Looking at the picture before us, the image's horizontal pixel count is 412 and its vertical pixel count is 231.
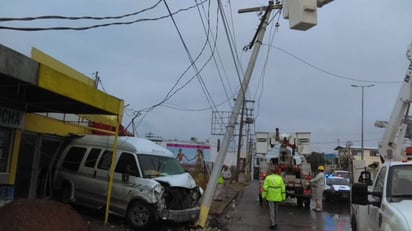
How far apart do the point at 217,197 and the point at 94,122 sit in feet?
23.5

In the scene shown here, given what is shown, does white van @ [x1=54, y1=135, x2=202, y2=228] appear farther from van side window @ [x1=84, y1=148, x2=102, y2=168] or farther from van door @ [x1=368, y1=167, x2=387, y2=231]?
van door @ [x1=368, y1=167, x2=387, y2=231]

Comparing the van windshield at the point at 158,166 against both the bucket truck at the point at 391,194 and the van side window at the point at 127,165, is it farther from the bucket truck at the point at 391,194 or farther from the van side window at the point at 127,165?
the bucket truck at the point at 391,194

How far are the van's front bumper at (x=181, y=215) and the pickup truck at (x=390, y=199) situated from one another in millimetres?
5607

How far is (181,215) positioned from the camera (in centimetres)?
1254

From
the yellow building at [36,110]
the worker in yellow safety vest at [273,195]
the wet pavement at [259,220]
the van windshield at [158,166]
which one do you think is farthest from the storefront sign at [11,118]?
the worker in yellow safety vest at [273,195]

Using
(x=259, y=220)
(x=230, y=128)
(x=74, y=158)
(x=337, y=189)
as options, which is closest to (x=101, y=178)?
(x=74, y=158)

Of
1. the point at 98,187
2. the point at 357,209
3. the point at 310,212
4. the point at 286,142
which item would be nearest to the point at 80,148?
the point at 98,187

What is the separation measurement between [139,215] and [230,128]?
4337 mm

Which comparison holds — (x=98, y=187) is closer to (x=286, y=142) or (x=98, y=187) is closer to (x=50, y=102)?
(x=50, y=102)

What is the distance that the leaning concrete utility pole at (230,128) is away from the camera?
14008 mm

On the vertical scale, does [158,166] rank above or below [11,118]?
below

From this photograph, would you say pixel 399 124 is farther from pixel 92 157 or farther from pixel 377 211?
pixel 92 157

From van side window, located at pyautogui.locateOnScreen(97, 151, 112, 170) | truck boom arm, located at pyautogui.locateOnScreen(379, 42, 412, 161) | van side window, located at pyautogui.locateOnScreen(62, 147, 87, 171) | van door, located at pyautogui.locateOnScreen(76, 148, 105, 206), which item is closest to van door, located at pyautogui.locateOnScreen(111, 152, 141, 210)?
van side window, located at pyautogui.locateOnScreen(97, 151, 112, 170)

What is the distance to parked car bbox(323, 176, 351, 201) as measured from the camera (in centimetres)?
2530
